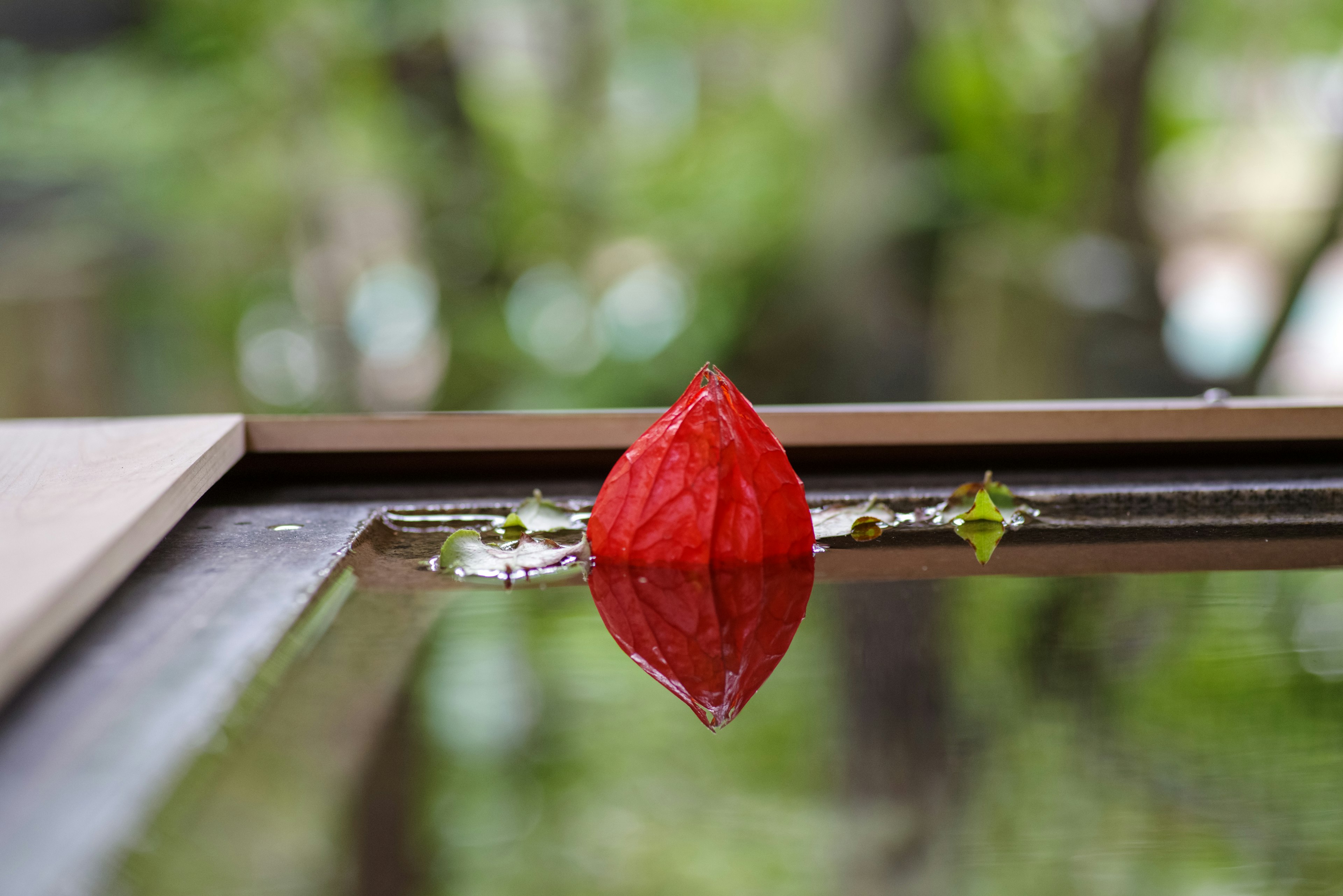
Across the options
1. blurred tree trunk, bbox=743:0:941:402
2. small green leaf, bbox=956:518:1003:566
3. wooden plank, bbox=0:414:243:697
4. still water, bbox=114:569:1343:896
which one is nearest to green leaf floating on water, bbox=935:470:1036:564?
small green leaf, bbox=956:518:1003:566

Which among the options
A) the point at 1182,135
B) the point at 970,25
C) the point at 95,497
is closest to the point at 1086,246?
the point at 970,25

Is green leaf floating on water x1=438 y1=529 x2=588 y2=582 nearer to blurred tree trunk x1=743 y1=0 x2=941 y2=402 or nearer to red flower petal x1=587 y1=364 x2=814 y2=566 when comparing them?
red flower petal x1=587 y1=364 x2=814 y2=566

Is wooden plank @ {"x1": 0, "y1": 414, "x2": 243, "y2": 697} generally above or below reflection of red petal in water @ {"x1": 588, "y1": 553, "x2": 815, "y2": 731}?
above

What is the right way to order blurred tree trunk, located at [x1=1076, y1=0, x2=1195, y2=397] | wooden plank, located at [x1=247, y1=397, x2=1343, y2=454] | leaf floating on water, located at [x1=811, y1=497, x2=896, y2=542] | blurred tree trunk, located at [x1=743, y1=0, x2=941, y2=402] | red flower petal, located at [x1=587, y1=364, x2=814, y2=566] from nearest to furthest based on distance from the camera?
red flower petal, located at [x1=587, y1=364, x2=814, y2=566], leaf floating on water, located at [x1=811, y1=497, x2=896, y2=542], wooden plank, located at [x1=247, y1=397, x2=1343, y2=454], blurred tree trunk, located at [x1=1076, y1=0, x2=1195, y2=397], blurred tree trunk, located at [x1=743, y1=0, x2=941, y2=402]

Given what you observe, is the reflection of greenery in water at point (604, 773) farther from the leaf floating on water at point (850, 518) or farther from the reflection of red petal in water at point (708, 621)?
the leaf floating on water at point (850, 518)

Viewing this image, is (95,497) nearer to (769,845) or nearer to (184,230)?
(769,845)

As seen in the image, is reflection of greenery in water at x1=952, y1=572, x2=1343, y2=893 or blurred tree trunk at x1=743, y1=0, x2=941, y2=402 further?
blurred tree trunk at x1=743, y1=0, x2=941, y2=402
